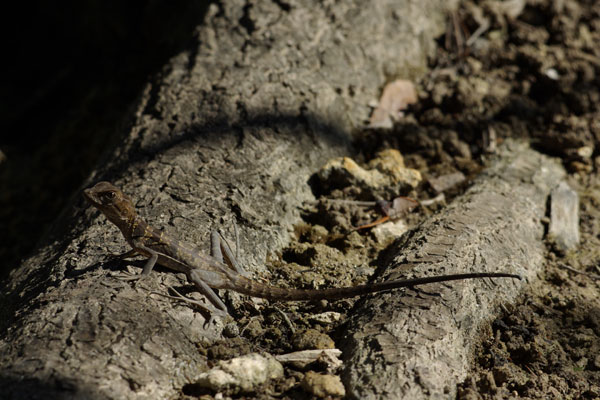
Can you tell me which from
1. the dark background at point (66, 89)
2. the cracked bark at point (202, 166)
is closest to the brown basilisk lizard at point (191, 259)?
the cracked bark at point (202, 166)

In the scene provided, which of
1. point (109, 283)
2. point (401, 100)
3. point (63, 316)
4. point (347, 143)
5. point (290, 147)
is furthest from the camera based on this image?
point (401, 100)

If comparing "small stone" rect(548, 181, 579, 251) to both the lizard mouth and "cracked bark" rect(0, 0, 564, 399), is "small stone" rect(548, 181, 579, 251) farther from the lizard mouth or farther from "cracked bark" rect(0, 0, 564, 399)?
the lizard mouth

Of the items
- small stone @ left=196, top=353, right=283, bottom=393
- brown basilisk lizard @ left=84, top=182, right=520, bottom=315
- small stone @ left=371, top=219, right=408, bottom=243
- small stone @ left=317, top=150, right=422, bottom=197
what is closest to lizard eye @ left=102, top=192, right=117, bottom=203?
brown basilisk lizard @ left=84, top=182, right=520, bottom=315

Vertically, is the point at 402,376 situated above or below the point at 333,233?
below

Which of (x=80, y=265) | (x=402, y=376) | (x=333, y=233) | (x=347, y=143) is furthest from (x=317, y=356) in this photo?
(x=347, y=143)

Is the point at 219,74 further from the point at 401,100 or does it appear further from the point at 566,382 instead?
the point at 566,382

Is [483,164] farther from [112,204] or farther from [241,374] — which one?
[112,204]
